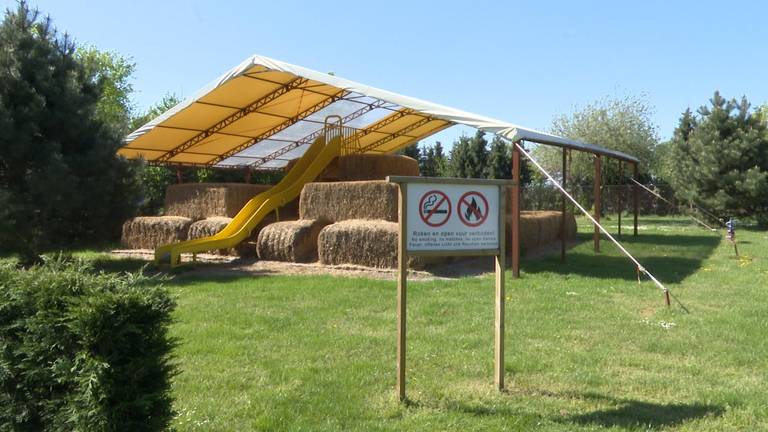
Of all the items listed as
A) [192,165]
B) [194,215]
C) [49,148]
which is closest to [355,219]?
[194,215]

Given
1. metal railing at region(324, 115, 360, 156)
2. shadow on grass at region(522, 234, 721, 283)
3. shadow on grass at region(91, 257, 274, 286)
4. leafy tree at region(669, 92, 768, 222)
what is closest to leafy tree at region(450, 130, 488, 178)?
leafy tree at region(669, 92, 768, 222)

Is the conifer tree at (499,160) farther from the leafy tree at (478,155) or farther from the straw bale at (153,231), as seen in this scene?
the straw bale at (153,231)

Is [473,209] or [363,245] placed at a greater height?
[473,209]

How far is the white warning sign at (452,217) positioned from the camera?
15.0ft

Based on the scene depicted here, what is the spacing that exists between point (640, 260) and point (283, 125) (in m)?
12.2

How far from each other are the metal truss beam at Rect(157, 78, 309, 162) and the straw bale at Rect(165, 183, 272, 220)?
2.59m

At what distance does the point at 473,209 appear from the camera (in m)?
4.74

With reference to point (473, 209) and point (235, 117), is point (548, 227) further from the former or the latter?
point (473, 209)

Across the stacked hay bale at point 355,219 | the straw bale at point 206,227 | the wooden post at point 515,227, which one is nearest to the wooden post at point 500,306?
the wooden post at point 515,227

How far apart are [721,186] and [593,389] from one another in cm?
2338

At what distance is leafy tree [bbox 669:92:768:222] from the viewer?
24031 mm

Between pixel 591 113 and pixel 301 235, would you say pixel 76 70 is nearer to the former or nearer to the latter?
pixel 301 235

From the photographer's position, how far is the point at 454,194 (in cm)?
469

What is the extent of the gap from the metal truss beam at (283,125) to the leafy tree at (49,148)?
23.8 feet
